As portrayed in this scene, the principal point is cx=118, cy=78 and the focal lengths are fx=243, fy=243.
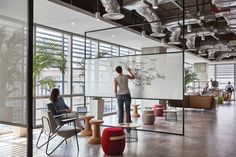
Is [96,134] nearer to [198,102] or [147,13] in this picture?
[147,13]

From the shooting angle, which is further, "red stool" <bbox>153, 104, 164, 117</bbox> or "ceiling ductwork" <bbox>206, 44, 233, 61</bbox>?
"ceiling ductwork" <bbox>206, 44, 233, 61</bbox>

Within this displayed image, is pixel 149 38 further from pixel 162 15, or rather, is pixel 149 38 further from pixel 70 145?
pixel 70 145

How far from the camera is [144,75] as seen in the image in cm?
630

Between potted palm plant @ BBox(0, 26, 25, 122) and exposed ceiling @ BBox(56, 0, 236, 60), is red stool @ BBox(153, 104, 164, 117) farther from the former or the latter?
potted palm plant @ BBox(0, 26, 25, 122)

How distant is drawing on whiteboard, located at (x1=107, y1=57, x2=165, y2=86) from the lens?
611 centimetres

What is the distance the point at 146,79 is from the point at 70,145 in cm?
258

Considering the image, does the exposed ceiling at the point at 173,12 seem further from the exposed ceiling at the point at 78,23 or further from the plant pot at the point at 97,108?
the plant pot at the point at 97,108

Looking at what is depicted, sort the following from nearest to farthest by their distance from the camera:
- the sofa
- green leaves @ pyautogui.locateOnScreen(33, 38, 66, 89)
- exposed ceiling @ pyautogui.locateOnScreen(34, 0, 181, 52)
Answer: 1. exposed ceiling @ pyautogui.locateOnScreen(34, 0, 181, 52)
2. green leaves @ pyautogui.locateOnScreen(33, 38, 66, 89)
3. the sofa

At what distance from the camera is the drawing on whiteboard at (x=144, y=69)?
6105 millimetres

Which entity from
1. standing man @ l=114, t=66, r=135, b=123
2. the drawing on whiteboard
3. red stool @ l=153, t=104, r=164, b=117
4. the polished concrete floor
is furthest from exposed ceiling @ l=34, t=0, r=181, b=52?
the polished concrete floor

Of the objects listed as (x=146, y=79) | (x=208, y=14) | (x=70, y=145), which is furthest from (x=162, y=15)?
(x=70, y=145)

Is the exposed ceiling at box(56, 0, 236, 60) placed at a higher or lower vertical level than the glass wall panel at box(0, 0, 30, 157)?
higher

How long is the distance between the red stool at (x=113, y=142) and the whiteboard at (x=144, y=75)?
7.08 feet

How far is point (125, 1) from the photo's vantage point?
20.0ft
